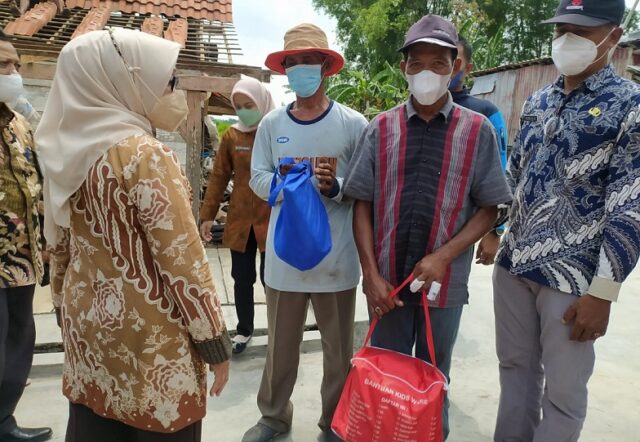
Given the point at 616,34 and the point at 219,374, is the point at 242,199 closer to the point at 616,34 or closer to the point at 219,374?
the point at 219,374

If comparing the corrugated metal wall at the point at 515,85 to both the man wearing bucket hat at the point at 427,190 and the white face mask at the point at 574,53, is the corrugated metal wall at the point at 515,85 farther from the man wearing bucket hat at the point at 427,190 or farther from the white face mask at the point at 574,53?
the man wearing bucket hat at the point at 427,190

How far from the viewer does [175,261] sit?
4.78ft

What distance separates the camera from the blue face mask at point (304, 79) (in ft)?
7.96

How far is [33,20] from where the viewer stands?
6312 mm

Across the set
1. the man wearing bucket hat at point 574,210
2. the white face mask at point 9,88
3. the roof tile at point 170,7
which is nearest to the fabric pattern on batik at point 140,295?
the white face mask at point 9,88

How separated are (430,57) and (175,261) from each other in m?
1.37

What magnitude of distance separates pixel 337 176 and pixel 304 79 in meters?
0.52

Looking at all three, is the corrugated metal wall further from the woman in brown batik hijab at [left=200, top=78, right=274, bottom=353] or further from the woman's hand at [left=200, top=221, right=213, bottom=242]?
the woman's hand at [left=200, top=221, right=213, bottom=242]

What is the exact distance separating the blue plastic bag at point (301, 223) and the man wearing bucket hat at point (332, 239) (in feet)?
0.35

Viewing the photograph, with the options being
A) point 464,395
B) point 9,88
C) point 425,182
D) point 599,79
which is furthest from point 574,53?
point 9,88

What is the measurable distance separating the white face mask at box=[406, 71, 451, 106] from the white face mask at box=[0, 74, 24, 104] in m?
1.84

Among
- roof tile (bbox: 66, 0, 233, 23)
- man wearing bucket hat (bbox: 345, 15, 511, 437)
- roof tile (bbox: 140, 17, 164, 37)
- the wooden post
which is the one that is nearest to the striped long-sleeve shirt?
man wearing bucket hat (bbox: 345, 15, 511, 437)

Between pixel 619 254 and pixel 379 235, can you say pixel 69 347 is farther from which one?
pixel 619 254

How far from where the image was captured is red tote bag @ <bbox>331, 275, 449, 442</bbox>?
1724 mm
